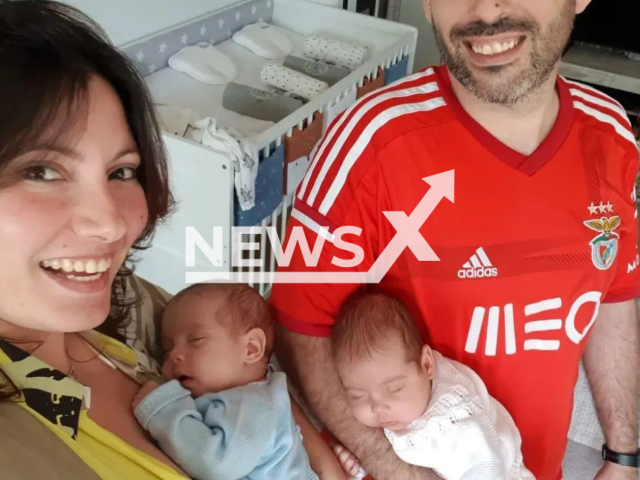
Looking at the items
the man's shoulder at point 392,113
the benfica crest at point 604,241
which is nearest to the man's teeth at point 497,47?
the man's shoulder at point 392,113

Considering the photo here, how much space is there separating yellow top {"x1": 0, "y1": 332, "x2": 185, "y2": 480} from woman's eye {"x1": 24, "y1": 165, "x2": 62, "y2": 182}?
0.61 feet

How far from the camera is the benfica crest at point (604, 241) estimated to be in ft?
3.80

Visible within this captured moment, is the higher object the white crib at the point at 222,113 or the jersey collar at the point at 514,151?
the jersey collar at the point at 514,151

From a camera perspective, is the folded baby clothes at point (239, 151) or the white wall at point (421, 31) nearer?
the folded baby clothes at point (239, 151)

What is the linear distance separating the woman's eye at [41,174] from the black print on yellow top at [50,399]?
0.19m

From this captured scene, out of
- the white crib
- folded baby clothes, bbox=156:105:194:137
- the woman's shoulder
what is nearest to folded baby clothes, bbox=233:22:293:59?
the white crib

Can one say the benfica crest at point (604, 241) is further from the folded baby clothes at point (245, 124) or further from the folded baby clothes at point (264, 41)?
the folded baby clothes at point (264, 41)

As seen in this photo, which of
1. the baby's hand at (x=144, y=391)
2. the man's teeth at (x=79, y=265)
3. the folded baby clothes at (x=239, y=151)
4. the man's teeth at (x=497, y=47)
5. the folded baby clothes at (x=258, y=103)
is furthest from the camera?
the folded baby clothes at (x=258, y=103)

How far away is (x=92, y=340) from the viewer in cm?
94

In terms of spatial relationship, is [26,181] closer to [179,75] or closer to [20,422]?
[20,422]

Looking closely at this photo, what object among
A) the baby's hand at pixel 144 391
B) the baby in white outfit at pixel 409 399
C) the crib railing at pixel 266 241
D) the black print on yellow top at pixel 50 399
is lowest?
the crib railing at pixel 266 241

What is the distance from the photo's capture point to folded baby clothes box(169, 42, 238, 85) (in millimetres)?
2387

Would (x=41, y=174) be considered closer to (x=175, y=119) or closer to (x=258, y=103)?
(x=175, y=119)

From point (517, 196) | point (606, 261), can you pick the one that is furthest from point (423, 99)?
point (606, 261)
